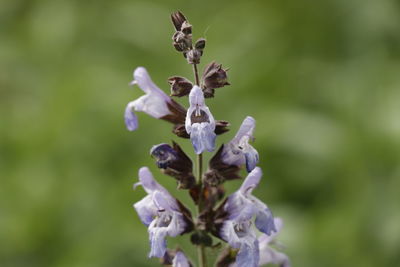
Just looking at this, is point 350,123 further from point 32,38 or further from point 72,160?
point 32,38

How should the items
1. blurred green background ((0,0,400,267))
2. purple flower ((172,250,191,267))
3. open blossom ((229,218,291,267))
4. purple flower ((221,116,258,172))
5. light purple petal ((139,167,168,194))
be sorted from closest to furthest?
purple flower ((221,116,258,172)) → purple flower ((172,250,191,267)) → light purple petal ((139,167,168,194)) → open blossom ((229,218,291,267)) → blurred green background ((0,0,400,267))

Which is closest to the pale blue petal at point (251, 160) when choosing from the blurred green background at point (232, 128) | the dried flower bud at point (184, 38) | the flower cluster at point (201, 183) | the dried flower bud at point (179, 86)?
the flower cluster at point (201, 183)

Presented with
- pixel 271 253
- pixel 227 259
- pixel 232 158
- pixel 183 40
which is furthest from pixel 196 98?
pixel 271 253

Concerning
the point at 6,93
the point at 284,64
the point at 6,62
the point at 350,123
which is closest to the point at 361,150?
the point at 350,123

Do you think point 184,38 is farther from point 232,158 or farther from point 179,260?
point 179,260

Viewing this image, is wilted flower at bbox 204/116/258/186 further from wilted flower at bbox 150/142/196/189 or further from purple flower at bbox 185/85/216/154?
purple flower at bbox 185/85/216/154

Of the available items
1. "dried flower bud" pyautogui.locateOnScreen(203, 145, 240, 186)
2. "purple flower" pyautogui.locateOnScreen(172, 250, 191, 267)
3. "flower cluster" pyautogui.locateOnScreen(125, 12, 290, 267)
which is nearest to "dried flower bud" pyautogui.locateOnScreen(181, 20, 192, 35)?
"flower cluster" pyautogui.locateOnScreen(125, 12, 290, 267)
